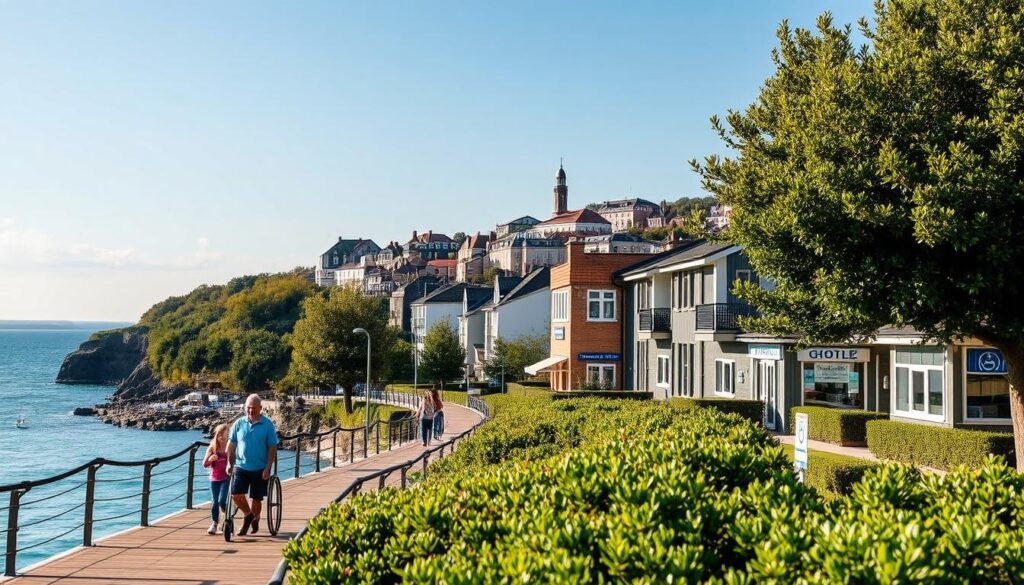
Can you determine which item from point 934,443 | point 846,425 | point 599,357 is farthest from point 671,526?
point 599,357

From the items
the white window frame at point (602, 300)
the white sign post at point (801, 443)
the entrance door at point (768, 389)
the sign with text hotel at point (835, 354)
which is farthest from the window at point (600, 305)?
the white sign post at point (801, 443)

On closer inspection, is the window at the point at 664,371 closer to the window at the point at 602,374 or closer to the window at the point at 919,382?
the window at the point at 602,374

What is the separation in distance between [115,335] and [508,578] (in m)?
190

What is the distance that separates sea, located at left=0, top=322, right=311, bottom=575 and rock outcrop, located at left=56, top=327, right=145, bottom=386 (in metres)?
30.0

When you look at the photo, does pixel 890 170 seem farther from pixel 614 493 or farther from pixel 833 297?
pixel 614 493

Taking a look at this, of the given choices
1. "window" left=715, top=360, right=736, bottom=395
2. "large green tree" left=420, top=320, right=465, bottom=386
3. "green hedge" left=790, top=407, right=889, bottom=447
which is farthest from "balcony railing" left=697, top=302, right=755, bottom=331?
"large green tree" left=420, top=320, right=465, bottom=386

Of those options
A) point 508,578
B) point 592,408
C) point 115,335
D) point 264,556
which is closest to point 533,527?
point 508,578

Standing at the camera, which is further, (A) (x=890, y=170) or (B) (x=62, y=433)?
(B) (x=62, y=433)

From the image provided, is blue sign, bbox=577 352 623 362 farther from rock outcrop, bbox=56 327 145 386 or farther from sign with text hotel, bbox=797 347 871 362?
rock outcrop, bbox=56 327 145 386

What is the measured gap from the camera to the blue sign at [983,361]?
81.6ft

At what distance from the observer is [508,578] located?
4.48 metres

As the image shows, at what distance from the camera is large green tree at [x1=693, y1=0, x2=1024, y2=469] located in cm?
1545

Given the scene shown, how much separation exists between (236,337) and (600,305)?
8846cm

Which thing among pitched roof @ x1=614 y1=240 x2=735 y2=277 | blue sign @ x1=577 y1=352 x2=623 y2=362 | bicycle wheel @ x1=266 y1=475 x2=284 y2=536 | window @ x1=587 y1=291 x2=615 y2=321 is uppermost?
pitched roof @ x1=614 y1=240 x2=735 y2=277
